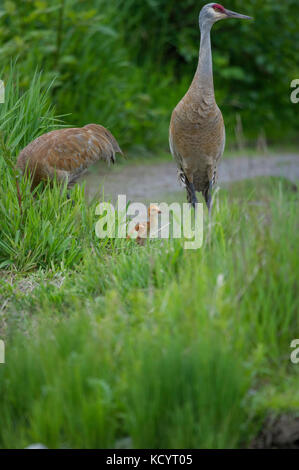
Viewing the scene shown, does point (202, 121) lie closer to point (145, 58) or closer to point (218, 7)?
point (218, 7)

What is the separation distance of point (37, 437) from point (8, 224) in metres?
1.98

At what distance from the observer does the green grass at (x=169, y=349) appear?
2.59 meters

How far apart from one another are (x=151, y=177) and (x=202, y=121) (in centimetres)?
280

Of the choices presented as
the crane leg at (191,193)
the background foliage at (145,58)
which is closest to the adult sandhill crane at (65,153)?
the crane leg at (191,193)

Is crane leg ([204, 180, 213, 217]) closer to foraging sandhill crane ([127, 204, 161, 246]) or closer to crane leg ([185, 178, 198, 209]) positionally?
crane leg ([185, 178, 198, 209])

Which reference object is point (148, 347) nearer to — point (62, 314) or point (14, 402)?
point (14, 402)

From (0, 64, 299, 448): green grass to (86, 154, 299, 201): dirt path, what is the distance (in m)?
2.80

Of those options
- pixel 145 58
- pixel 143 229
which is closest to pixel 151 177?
pixel 145 58

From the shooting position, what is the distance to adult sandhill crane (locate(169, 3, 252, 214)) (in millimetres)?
4973

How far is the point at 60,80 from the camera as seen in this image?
752 centimetres

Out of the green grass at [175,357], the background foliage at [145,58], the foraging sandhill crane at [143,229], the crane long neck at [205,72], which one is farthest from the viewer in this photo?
the background foliage at [145,58]

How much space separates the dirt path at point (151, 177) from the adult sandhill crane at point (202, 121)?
1.01 meters

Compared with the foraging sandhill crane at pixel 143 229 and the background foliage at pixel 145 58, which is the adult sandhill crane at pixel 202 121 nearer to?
the foraging sandhill crane at pixel 143 229

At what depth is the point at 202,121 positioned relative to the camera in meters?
5.00
